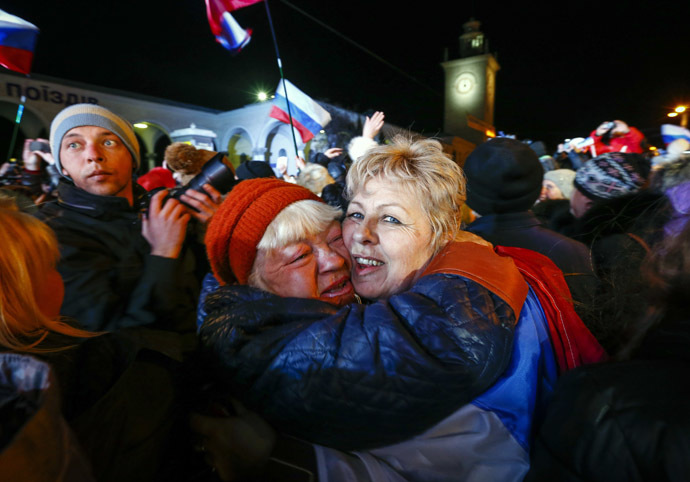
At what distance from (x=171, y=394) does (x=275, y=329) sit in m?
0.36

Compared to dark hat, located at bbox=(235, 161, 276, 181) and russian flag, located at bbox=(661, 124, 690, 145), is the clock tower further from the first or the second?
dark hat, located at bbox=(235, 161, 276, 181)

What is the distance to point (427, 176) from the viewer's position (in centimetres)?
170

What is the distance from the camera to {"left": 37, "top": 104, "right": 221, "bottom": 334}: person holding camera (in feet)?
6.37

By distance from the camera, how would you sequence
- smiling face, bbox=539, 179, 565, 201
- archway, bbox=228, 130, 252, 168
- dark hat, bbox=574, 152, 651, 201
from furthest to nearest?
1. archway, bbox=228, 130, 252, 168
2. smiling face, bbox=539, 179, 565, 201
3. dark hat, bbox=574, 152, 651, 201

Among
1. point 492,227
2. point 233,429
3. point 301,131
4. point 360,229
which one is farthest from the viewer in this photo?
point 301,131

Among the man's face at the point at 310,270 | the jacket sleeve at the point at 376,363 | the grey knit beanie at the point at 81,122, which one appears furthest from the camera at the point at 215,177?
the jacket sleeve at the point at 376,363

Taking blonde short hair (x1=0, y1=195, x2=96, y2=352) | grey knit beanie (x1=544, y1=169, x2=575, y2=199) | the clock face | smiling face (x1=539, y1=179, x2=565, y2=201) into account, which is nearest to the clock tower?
the clock face

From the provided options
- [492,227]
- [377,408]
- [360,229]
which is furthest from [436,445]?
[492,227]

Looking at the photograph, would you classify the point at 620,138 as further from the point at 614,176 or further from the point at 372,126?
the point at 372,126

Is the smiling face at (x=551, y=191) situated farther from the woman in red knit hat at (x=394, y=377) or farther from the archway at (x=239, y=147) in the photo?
the archway at (x=239, y=147)

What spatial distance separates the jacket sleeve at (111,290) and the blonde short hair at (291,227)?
20.3 inches

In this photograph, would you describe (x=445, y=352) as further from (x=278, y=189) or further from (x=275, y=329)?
(x=278, y=189)

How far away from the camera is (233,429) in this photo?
1222 mm

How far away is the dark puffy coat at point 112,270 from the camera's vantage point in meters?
1.92
